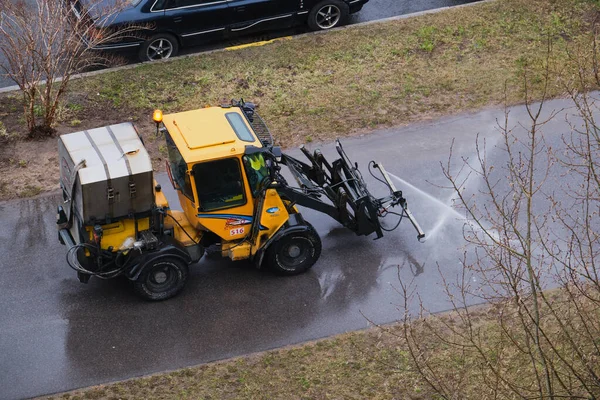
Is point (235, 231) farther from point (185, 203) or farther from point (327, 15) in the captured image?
point (327, 15)

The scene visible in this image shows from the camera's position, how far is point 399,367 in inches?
393

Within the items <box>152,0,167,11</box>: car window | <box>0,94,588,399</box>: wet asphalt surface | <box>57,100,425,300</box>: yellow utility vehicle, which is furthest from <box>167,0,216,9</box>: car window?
<box>57,100,425,300</box>: yellow utility vehicle

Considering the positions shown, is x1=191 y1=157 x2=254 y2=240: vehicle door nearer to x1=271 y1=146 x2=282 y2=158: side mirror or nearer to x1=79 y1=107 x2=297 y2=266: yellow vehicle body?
x1=79 y1=107 x2=297 y2=266: yellow vehicle body

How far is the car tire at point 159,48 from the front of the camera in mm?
15945

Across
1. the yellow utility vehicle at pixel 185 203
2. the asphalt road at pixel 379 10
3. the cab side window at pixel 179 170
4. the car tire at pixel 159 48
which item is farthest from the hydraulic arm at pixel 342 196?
the asphalt road at pixel 379 10

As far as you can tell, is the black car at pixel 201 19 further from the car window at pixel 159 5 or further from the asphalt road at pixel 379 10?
the asphalt road at pixel 379 10

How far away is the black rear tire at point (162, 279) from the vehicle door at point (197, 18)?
662 centimetres

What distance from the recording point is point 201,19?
16.0 m

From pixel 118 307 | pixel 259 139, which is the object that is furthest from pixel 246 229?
pixel 118 307

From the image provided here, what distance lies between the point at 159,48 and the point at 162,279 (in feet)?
22.0

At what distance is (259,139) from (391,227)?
2664mm

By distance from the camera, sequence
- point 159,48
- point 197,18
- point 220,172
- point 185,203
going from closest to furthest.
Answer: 1. point 220,172
2. point 185,203
3. point 197,18
4. point 159,48

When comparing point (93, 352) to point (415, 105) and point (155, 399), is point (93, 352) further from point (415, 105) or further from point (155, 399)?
point (415, 105)

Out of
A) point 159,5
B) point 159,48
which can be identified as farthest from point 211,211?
point 159,48
